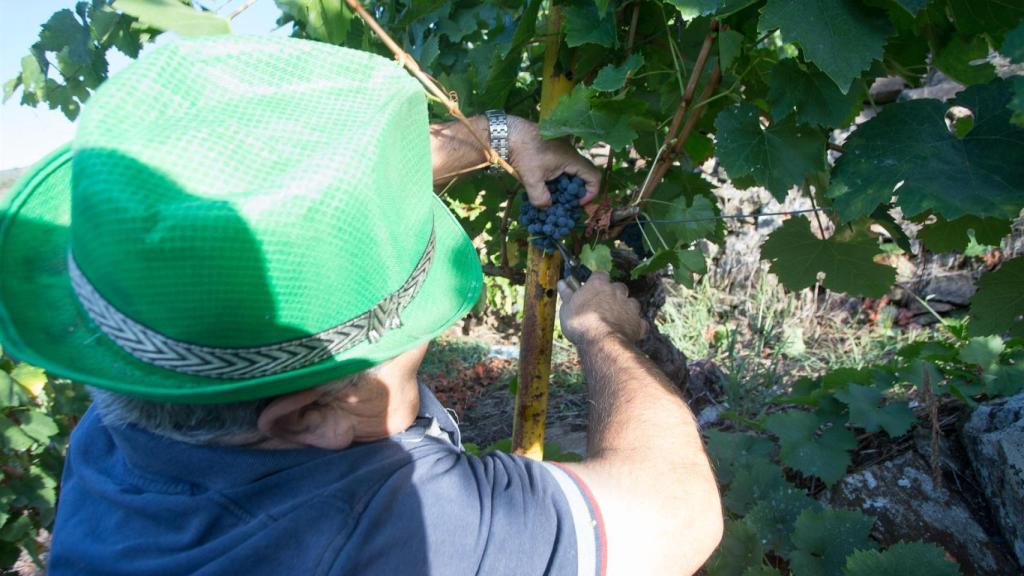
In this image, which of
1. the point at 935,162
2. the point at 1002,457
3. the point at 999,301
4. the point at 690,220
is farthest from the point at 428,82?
the point at 1002,457

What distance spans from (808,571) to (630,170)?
1.27 m

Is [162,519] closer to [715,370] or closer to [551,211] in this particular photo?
[551,211]

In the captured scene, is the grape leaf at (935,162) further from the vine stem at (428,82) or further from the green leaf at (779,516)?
the green leaf at (779,516)

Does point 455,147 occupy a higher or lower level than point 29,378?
higher

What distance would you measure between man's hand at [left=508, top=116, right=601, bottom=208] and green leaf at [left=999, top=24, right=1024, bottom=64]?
86 cm

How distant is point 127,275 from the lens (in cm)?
87

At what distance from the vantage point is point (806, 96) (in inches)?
63.4

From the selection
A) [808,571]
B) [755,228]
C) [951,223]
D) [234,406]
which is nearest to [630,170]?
[951,223]

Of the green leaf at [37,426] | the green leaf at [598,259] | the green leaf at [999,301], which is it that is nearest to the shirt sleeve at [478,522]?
the green leaf at [598,259]

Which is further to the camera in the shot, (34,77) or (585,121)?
(34,77)

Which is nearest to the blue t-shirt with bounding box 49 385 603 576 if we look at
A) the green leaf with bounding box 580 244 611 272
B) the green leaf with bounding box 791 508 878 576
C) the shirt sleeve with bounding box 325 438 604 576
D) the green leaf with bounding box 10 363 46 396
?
the shirt sleeve with bounding box 325 438 604 576

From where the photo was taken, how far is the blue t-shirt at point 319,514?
956 millimetres

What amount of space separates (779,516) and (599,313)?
0.96 m

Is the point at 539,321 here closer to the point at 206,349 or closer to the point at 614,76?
the point at 614,76
